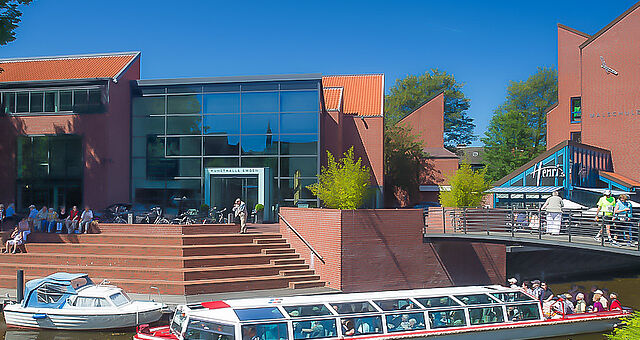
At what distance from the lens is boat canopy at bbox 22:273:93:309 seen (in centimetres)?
1748

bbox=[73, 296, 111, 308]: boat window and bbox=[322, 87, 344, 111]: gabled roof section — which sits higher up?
bbox=[322, 87, 344, 111]: gabled roof section

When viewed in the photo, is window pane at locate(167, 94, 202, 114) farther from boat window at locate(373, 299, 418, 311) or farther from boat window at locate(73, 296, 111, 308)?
boat window at locate(373, 299, 418, 311)

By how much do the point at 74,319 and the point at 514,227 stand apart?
13.6 metres

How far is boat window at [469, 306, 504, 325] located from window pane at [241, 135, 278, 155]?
14985 millimetres

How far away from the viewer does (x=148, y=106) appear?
3120 centimetres

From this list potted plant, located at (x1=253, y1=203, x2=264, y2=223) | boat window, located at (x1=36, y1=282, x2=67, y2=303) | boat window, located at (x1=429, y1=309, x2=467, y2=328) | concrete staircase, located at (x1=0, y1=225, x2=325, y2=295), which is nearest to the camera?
boat window, located at (x1=429, y1=309, x2=467, y2=328)

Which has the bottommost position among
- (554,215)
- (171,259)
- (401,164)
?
(171,259)

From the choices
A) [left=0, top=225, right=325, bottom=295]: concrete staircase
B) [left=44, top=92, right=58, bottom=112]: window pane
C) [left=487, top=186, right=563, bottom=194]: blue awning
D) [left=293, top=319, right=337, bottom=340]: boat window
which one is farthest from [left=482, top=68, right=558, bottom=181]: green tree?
[left=293, top=319, right=337, bottom=340]: boat window

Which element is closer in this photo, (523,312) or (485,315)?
(485,315)

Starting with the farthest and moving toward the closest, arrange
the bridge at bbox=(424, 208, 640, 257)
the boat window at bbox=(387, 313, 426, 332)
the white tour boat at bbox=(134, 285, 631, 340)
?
1. the bridge at bbox=(424, 208, 640, 257)
2. the boat window at bbox=(387, 313, 426, 332)
3. the white tour boat at bbox=(134, 285, 631, 340)

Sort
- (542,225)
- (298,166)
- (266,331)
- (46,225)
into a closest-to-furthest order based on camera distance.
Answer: (266,331) → (542,225) → (46,225) → (298,166)

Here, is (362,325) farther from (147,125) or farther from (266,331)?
(147,125)

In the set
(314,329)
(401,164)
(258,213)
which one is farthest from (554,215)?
(401,164)

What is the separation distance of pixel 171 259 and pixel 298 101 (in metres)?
11.8
